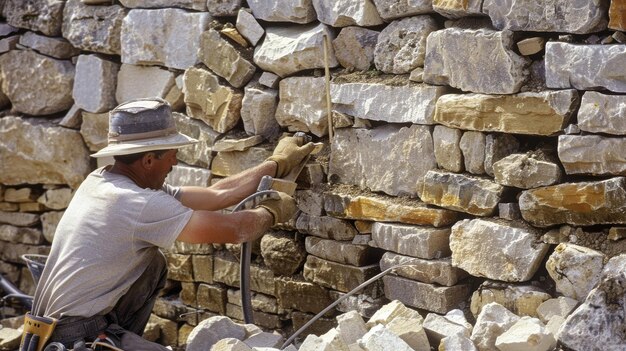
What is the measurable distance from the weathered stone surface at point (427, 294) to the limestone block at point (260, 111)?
1.04 m

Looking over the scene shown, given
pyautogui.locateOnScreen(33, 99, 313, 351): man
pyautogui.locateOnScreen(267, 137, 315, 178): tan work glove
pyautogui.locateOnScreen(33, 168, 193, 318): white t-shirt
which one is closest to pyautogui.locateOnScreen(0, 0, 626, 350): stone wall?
pyautogui.locateOnScreen(267, 137, 315, 178): tan work glove

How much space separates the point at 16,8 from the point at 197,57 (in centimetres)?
158

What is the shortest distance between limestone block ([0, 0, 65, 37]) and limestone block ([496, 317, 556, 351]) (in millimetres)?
3561

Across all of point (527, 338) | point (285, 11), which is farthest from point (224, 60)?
point (527, 338)

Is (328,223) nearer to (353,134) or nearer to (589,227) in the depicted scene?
(353,134)

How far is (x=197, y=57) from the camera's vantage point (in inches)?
204

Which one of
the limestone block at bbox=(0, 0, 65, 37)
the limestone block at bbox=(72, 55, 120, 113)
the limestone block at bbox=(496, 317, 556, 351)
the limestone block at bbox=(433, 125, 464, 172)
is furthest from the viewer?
the limestone block at bbox=(0, 0, 65, 37)

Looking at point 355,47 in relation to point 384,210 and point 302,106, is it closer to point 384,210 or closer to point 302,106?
point 302,106

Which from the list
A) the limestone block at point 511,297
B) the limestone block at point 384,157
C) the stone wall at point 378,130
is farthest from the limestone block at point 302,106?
the limestone block at point 511,297

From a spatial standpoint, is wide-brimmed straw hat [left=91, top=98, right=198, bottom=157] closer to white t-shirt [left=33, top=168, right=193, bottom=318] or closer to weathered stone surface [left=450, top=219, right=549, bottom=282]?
white t-shirt [left=33, top=168, right=193, bottom=318]

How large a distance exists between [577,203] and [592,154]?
20cm

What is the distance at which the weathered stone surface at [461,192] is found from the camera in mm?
4027

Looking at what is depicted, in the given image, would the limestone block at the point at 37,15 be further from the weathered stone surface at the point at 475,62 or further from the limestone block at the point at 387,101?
the weathered stone surface at the point at 475,62

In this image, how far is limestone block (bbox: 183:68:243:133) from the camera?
5.00m
